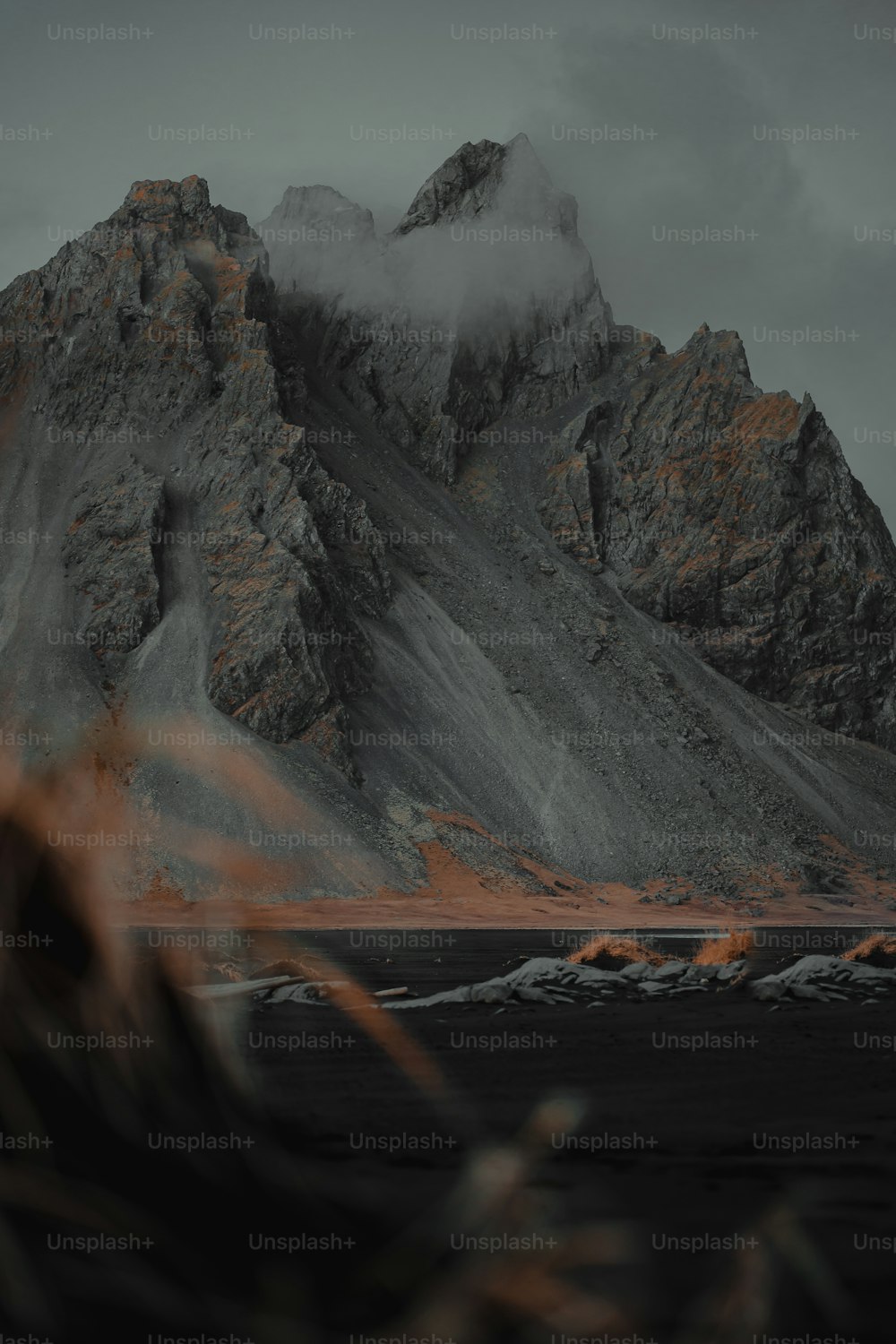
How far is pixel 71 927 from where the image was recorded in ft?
28.0

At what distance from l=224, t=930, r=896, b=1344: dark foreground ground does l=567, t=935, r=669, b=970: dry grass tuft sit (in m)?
11.5

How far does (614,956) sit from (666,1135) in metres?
25.7

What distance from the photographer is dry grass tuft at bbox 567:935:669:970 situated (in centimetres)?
3281

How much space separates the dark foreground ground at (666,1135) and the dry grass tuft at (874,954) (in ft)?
45.9

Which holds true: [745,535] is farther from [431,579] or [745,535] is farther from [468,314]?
[468,314]

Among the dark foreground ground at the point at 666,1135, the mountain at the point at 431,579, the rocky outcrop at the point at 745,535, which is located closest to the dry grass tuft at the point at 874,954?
the dark foreground ground at the point at 666,1135

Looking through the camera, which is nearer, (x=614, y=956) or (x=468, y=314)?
(x=614, y=956)

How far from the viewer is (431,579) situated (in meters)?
108

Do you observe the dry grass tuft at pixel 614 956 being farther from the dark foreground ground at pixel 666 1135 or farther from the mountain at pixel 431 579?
the mountain at pixel 431 579

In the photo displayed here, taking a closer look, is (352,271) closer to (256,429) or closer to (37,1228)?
(256,429)

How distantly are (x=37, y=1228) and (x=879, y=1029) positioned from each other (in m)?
16.7

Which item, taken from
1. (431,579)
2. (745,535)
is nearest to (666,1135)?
(431,579)

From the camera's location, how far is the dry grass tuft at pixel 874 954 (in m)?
34.2

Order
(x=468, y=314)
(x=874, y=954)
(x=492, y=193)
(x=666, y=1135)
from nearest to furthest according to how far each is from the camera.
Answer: (x=666, y=1135), (x=874, y=954), (x=468, y=314), (x=492, y=193)
